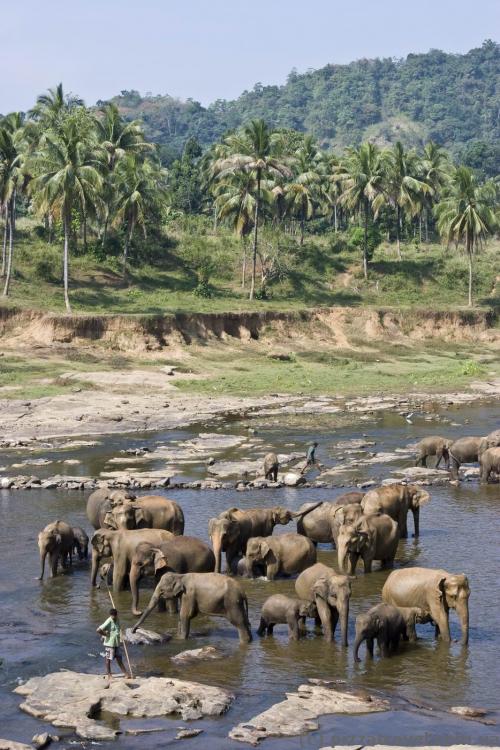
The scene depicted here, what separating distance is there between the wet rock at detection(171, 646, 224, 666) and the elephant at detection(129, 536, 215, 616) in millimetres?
2578

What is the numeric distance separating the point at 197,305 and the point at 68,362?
15.9 metres

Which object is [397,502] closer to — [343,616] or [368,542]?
[368,542]

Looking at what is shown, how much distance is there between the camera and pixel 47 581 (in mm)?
24062

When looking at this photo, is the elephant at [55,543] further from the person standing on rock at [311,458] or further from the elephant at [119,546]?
the person standing on rock at [311,458]

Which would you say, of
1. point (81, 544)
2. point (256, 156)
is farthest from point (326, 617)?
point (256, 156)

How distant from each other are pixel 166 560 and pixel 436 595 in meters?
5.48

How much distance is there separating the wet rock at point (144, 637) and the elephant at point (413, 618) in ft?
14.4

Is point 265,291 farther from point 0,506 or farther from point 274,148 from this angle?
point 0,506

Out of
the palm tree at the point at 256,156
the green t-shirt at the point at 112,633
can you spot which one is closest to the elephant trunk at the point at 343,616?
the green t-shirt at the point at 112,633

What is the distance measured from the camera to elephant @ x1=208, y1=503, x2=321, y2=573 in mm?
24188

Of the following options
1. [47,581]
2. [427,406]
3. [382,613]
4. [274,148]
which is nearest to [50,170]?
[274,148]

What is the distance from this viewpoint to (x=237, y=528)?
81.3ft

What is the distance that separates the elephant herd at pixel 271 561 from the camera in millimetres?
19812

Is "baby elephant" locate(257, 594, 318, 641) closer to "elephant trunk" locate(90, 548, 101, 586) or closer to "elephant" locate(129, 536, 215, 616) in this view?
"elephant" locate(129, 536, 215, 616)
